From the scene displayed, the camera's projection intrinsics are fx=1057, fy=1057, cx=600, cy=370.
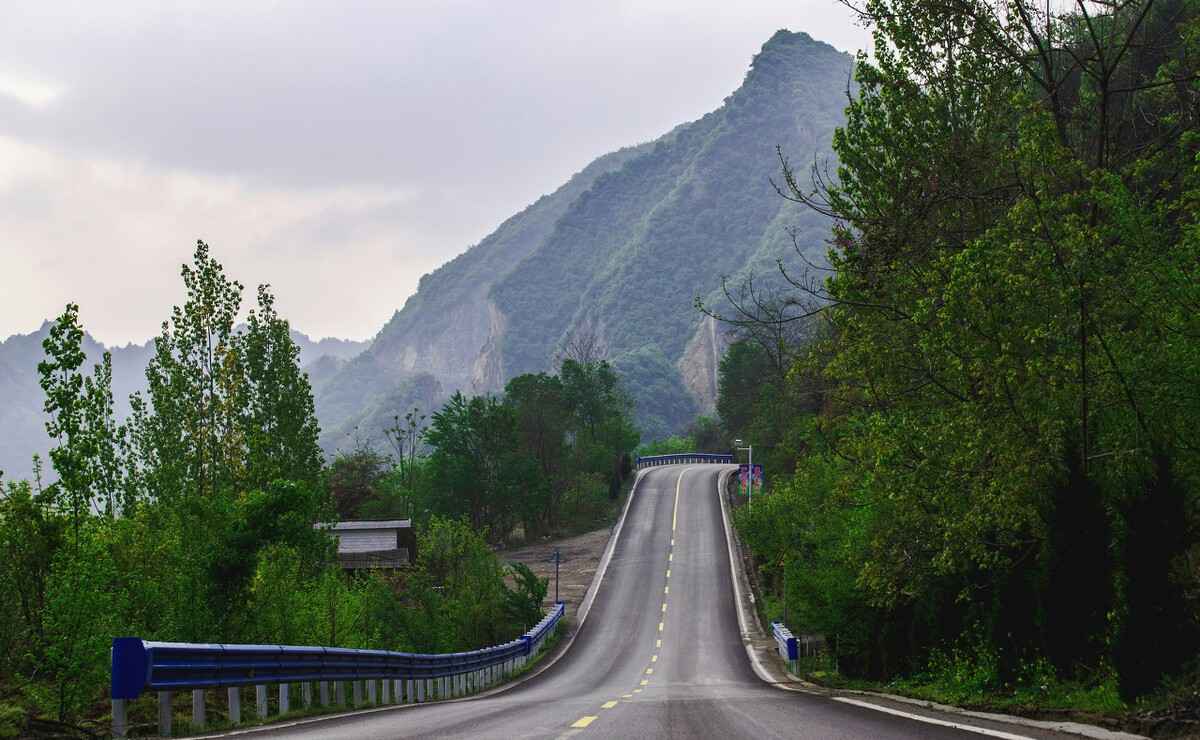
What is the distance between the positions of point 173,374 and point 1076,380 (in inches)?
1103

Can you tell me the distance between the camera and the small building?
198ft

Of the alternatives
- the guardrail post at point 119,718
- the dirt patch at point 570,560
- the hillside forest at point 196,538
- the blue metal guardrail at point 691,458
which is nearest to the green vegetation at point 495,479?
the dirt patch at point 570,560

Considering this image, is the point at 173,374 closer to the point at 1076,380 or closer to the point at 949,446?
the point at 949,446

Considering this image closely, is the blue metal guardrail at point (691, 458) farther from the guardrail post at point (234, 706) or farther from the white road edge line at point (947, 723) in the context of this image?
the guardrail post at point (234, 706)

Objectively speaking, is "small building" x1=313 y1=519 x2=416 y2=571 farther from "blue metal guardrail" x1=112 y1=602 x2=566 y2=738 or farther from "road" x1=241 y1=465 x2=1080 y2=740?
"blue metal guardrail" x1=112 y1=602 x2=566 y2=738

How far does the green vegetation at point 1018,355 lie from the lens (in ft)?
46.3

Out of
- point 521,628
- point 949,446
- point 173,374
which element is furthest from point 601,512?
point 949,446

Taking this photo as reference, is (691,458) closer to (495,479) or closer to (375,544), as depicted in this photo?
(495,479)

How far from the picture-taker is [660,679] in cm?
3525

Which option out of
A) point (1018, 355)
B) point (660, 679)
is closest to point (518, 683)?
point (660, 679)

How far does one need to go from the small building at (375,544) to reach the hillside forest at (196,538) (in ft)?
21.6

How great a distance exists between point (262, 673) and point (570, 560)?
202 ft

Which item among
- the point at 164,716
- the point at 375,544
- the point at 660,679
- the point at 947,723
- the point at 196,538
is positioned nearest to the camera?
the point at 164,716

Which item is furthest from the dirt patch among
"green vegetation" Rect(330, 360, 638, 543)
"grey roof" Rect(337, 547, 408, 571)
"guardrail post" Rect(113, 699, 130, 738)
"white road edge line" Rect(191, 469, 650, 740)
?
"guardrail post" Rect(113, 699, 130, 738)
